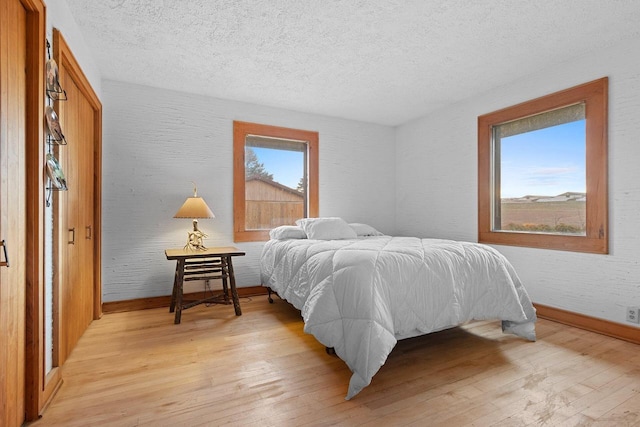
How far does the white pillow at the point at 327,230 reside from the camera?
3436 millimetres

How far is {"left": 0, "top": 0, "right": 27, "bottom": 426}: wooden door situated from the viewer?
49.3 inches

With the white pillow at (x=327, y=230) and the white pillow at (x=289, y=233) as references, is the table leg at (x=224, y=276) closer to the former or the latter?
the white pillow at (x=289, y=233)

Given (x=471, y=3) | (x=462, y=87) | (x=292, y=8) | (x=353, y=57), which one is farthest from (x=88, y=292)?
(x=462, y=87)

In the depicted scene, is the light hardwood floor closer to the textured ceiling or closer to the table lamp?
the table lamp

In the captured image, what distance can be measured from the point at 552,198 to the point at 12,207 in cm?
399

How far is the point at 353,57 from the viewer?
278 centimetres

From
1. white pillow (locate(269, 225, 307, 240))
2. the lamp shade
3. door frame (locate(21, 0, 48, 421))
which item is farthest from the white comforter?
door frame (locate(21, 0, 48, 421))

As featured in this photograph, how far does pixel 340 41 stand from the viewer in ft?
8.25

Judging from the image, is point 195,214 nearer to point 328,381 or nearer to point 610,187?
point 328,381

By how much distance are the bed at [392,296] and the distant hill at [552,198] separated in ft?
3.63

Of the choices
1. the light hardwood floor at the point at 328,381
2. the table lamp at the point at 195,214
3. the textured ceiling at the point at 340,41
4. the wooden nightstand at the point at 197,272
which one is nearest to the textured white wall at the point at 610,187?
the textured ceiling at the point at 340,41

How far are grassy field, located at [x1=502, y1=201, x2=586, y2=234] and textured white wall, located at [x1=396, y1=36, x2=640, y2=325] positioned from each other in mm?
233

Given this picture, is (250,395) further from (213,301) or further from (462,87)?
(462,87)

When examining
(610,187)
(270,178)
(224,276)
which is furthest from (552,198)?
(224,276)
